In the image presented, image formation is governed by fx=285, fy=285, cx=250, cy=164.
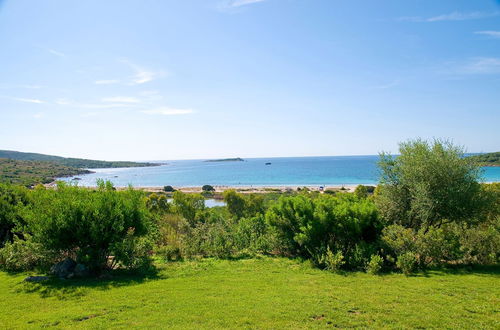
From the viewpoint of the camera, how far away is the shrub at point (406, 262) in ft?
41.6

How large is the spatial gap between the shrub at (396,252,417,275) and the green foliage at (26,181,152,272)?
12404 mm

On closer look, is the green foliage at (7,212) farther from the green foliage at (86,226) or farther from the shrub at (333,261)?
the shrub at (333,261)

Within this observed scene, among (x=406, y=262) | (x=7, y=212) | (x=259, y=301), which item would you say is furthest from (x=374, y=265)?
(x=7, y=212)

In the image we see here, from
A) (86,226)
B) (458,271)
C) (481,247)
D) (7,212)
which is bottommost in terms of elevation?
(458,271)

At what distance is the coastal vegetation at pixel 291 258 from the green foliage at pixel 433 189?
0.21ft

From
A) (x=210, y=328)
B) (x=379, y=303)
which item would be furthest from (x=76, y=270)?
(x=379, y=303)

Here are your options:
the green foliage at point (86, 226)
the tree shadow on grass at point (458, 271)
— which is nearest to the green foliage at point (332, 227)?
the tree shadow on grass at point (458, 271)

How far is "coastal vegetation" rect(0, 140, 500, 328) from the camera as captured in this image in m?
8.58

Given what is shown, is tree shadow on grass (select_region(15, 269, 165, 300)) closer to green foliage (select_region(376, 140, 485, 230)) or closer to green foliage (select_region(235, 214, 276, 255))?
green foliage (select_region(235, 214, 276, 255))

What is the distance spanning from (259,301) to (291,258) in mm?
7627

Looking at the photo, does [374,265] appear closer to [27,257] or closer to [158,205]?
[27,257]

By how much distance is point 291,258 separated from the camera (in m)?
16.6

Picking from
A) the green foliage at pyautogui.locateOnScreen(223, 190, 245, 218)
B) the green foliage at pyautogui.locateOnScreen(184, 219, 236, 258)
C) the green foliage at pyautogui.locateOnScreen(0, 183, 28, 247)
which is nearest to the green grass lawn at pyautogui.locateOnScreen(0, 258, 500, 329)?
the green foliage at pyautogui.locateOnScreen(184, 219, 236, 258)

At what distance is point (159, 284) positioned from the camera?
38.3ft
